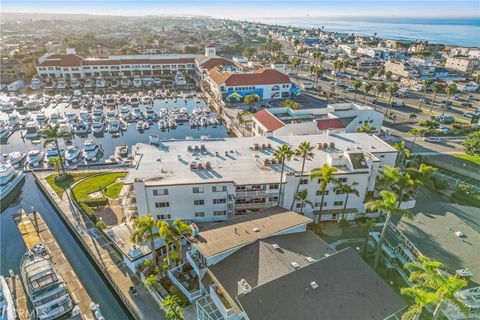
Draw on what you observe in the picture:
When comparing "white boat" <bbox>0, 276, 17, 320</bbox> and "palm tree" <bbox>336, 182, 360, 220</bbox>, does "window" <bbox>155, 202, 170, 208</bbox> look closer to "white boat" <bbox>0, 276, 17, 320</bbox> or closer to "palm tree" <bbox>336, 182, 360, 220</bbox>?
"white boat" <bbox>0, 276, 17, 320</bbox>

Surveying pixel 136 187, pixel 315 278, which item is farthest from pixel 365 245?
pixel 136 187

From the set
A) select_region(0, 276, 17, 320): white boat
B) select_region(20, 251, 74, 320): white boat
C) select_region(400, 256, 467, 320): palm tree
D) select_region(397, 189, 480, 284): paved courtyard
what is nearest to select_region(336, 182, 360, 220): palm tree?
select_region(397, 189, 480, 284): paved courtyard

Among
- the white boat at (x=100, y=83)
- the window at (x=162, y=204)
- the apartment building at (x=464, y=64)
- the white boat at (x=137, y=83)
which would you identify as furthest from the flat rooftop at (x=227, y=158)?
the apartment building at (x=464, y=64)

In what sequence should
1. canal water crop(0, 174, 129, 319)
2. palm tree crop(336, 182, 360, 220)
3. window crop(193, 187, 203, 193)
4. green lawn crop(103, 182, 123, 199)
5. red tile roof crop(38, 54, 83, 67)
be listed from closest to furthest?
canal water crop(0, 174, 129, 319) → palm tree crop(336, 182, 360, 220) → window crop(193, 187, 203, 193) → green lawn crop(103, 182, 123, 199) → red tile roof crop(38, 54, 83, 67)

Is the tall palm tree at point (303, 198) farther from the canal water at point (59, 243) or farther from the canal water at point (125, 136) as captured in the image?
the canal water at point (125, 136)

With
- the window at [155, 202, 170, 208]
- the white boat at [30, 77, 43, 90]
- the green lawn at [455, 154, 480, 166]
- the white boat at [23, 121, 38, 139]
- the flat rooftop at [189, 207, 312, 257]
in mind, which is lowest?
the white boat at [23, 121, 38, 139]

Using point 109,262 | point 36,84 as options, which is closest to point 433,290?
point 109,262
